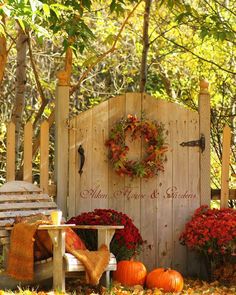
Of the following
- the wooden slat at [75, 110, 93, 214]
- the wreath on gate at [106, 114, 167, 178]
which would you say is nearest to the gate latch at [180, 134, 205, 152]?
the wreath on gate at [106, 114, 167, 178]

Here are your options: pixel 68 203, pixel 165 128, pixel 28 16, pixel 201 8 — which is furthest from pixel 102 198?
pixel 201 8

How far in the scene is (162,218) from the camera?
7.82 metres

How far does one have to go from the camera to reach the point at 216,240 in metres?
7.26

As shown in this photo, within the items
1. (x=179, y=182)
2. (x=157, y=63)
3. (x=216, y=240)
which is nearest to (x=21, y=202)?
(x=179, y=182)

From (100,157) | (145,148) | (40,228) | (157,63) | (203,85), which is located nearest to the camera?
(40,228)

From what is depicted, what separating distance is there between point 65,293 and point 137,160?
2.04m

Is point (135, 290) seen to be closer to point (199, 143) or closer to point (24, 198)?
point (24, 198)

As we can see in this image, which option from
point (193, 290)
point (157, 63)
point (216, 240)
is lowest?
point (193, 290)

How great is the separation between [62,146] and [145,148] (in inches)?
35.0

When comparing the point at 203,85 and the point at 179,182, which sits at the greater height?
the point at 203,85

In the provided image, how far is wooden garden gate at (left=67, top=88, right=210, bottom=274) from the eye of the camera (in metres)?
7.61

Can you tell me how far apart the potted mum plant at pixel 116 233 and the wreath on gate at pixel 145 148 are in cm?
61

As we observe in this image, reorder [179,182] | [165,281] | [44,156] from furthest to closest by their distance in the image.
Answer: [179,182] < [44,156] < [165,281]

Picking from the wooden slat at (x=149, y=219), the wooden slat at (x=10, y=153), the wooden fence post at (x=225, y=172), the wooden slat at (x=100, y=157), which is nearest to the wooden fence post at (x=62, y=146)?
the wooden slat at (x=100, y=157)
